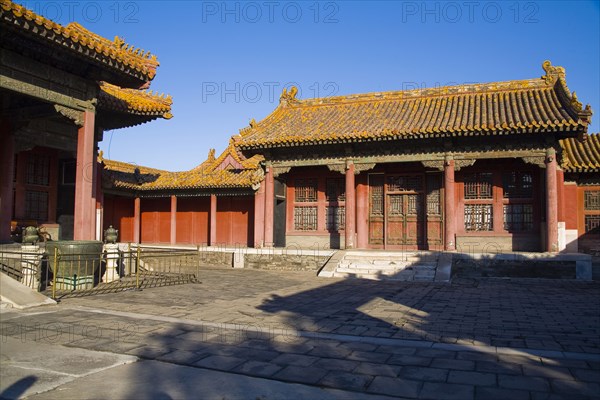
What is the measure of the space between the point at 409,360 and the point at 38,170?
13968 millimetres

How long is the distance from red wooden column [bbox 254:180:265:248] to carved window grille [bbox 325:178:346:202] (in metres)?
2.30

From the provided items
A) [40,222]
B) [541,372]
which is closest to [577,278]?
[541,372]

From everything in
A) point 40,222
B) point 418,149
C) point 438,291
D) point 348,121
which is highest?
point 348,121

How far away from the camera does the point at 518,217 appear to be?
15.1 metres

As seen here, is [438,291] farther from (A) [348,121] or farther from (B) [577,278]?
(A) [348,121]

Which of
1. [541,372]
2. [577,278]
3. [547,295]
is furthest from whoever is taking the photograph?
[577,278]

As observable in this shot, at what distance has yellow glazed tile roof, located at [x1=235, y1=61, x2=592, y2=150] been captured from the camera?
13.4 metres

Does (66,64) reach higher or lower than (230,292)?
higher

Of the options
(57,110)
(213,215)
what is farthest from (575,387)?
(213,215)

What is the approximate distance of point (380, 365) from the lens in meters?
4.56

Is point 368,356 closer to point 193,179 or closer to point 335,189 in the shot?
point 335,189

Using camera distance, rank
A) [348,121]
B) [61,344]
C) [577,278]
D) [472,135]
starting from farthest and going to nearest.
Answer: [348,121], [472,135], [577,278], [61,344]

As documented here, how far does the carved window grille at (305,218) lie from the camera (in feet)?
57.1

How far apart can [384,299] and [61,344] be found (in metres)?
5.60
